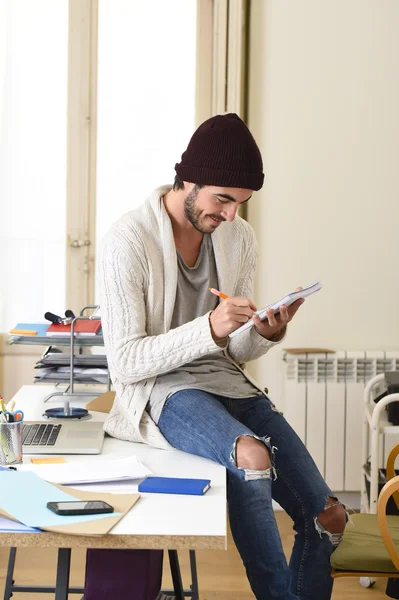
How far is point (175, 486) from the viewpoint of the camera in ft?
5.09

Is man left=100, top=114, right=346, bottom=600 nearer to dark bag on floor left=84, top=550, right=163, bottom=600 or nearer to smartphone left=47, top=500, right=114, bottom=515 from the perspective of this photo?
dark bag on floor left=84, top=550, right=163, bottom=600

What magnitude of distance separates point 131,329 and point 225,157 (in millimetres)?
465

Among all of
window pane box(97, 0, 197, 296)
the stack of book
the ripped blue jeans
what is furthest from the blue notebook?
window pane box(97, 0, 197, 296)

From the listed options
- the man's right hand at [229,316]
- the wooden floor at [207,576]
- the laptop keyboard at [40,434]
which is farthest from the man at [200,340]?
the wooden floor at [207,576]

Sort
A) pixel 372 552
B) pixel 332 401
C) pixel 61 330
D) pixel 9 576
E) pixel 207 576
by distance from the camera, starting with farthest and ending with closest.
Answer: pixel 332 401, pixel 207 576, pixel 61 330, pixel 9 576, pixel 372 552

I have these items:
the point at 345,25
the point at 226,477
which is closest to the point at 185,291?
the point at 226,477

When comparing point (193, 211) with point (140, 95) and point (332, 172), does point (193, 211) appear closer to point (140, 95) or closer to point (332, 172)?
point (332, 172)

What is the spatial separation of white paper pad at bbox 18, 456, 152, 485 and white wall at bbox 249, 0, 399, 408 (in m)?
2.12

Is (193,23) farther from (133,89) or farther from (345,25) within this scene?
(345,25)

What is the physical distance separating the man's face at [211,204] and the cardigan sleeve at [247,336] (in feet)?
0.72

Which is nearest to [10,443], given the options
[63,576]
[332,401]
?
[63,576]

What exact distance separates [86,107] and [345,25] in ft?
4.11

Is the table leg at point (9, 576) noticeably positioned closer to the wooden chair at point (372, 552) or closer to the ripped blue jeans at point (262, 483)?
the ripped blue jeans at point (262, 483)

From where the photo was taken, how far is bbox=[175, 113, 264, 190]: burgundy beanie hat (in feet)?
6.43
